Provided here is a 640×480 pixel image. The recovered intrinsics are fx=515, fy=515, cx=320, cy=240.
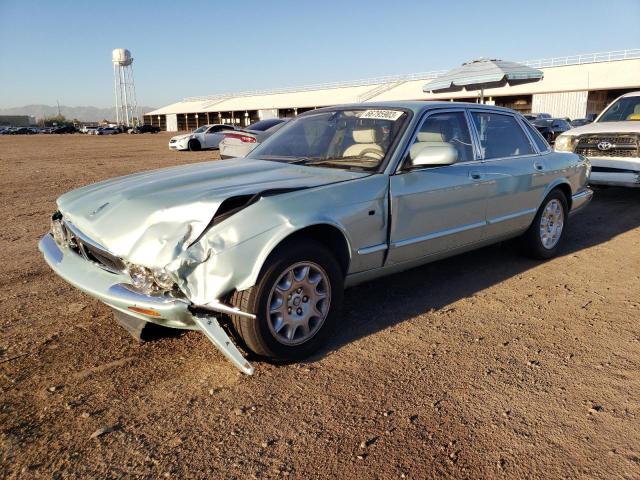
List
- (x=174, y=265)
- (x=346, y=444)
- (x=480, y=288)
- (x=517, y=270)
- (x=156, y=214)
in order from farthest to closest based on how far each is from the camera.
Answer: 1. (x=517, y=270)
2. (x=480, y=288)
3. (x=156, y=214)
4. (x=174, y=265)
5. (x=346, y=444)

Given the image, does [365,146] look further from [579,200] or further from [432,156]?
[579,200]

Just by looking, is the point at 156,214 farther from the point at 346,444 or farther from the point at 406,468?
the point at 406,468

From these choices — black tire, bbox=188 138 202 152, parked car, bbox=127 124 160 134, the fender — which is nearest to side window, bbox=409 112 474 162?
the fender

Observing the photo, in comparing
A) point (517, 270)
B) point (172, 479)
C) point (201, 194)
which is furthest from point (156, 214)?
point (517, 270)

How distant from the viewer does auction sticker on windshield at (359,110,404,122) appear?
403cm

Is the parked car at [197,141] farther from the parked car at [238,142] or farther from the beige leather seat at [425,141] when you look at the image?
the beige leather seat at [425,141]

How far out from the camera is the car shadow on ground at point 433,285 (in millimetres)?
3813

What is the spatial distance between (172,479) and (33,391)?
44.9 inches

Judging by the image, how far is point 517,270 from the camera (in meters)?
5.09

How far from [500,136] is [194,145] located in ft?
67.9

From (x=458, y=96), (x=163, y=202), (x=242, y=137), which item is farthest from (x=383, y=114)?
(x=458, y=96)

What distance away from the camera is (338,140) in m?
4.16

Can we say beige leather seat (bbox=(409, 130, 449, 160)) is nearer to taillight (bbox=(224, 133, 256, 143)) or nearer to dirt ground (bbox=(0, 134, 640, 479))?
dirt ground (bbox=(0, 134, 640, 479))

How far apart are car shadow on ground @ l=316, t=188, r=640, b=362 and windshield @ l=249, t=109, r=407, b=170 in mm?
1132
